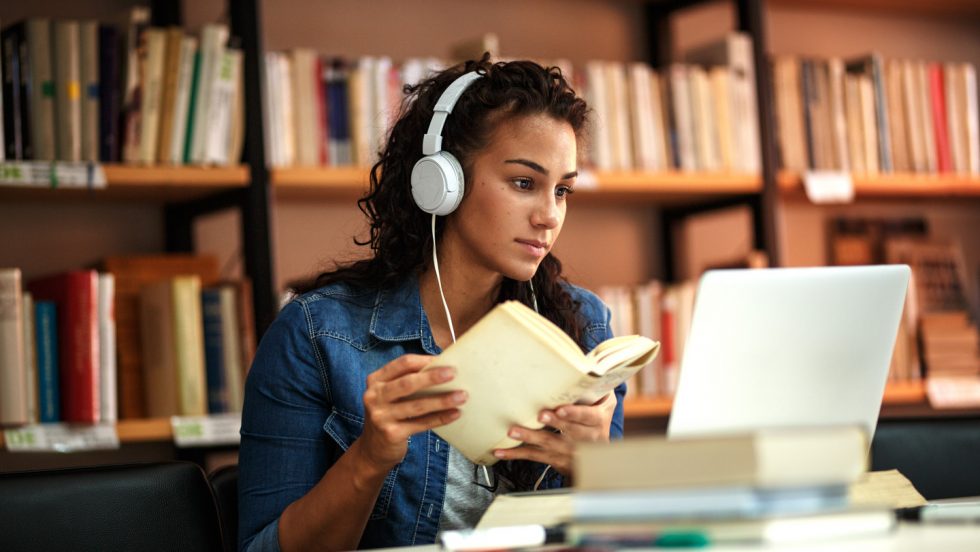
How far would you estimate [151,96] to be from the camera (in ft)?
6.84

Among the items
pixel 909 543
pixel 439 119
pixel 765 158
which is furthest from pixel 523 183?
pixel 765 158

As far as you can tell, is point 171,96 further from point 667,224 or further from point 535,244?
point 667,224

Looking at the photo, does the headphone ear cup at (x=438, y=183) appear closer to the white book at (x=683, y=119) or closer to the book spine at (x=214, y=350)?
the book spine at (x=214, y=350)

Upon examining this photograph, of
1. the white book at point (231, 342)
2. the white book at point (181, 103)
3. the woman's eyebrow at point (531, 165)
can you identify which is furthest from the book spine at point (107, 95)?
the woman's eyebrow at point (531, 165)

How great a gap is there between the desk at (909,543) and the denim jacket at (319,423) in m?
0.50

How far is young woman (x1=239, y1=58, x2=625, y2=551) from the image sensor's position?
1.33 meters

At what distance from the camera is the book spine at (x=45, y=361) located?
199cm

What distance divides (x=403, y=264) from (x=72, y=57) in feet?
2.86

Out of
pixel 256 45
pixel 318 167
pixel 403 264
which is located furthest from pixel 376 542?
pixel 256 45

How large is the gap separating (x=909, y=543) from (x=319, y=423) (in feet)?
2.56

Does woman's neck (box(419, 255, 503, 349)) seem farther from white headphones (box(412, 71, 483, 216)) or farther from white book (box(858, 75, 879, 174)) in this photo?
white book (box(858, 75, 879, 174))

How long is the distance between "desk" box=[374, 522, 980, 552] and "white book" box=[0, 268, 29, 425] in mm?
1345

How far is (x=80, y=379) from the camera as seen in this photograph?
200 cm

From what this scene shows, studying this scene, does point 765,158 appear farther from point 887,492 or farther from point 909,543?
point 909,543
